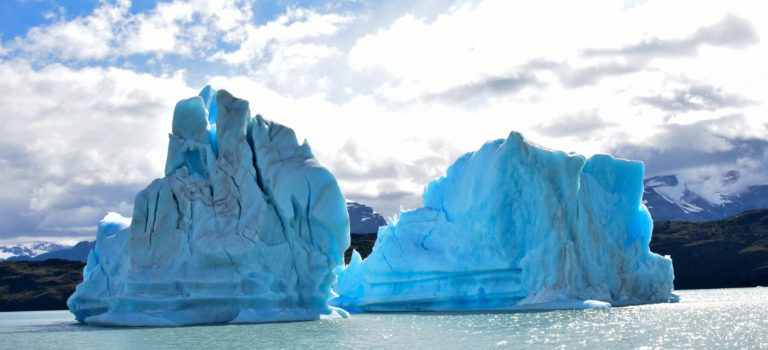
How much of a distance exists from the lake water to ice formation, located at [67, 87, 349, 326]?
106 centimetres

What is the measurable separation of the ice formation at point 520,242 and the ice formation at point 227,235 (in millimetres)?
5343

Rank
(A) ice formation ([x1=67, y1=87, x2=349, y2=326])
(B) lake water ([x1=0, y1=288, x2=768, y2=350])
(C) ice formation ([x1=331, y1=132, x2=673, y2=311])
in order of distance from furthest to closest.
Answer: (C) ice formation ([x1=331, y1=132, x2=673, y2=311]) → (A) ice formation ([x1=67, y1=87, x2=349, y2=326]) → (B) lake water ([x1=0, y1=288, x2=768, y2=350])

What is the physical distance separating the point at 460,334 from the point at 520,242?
30.9 ft

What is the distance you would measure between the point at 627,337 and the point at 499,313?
7.82m

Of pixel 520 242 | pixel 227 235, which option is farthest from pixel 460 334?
pixel 520 242

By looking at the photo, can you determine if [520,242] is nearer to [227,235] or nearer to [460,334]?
[460,334]

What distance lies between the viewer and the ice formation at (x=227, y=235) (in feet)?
58.8

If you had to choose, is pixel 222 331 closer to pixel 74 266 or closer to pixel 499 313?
pixel 499 313

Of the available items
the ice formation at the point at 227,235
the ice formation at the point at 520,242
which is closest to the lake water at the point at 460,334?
the ice formation at the point at 227,235

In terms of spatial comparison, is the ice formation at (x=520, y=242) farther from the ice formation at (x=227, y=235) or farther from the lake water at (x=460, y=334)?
the ice formation at (x=227, y=235)

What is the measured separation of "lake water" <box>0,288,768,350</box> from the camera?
40.9 feet

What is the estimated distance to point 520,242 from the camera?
2330 centimetres

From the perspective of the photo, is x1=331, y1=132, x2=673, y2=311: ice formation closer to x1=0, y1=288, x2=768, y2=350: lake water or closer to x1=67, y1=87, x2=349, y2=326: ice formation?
x1=0, y1=288, x2=768, y2=350: lake water

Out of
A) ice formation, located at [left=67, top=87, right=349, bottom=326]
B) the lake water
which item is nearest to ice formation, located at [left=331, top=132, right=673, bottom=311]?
the lake water
